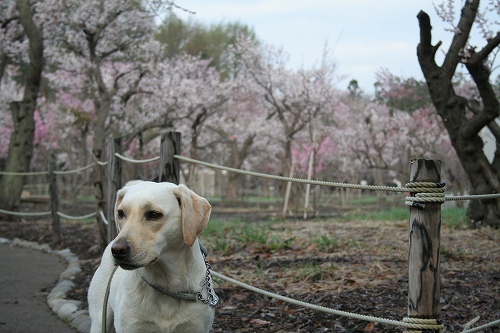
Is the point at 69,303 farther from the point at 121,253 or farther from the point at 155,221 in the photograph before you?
the point at 121,253

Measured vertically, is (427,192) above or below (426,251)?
above

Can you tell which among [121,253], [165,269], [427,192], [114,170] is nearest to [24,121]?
[114,170]

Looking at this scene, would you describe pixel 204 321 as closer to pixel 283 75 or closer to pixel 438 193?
pixel 438 193

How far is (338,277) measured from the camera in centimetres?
574

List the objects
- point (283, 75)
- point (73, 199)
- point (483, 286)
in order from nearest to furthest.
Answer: point (483, 286)
point (73, 199)
point (283, 75)

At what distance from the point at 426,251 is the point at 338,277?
288 cm

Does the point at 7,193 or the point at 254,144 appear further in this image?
the point at 254,144

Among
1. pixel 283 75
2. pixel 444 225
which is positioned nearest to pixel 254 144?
pixel 283 75

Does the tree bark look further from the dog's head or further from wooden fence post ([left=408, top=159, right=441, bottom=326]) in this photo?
wooden fence post ([left=408, top=159, right=441, bottom=326])

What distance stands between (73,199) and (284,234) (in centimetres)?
1455

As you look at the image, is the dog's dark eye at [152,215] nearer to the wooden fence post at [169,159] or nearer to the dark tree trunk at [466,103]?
the wooden fence post at [169,159]

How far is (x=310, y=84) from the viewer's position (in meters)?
23.0

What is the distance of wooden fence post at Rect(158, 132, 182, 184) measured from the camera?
4.95m

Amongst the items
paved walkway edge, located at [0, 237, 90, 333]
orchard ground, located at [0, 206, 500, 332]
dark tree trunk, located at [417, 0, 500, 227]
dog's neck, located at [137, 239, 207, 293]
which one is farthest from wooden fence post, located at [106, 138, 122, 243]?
dark tree trunk, located at [417, 0, 500, 227]
